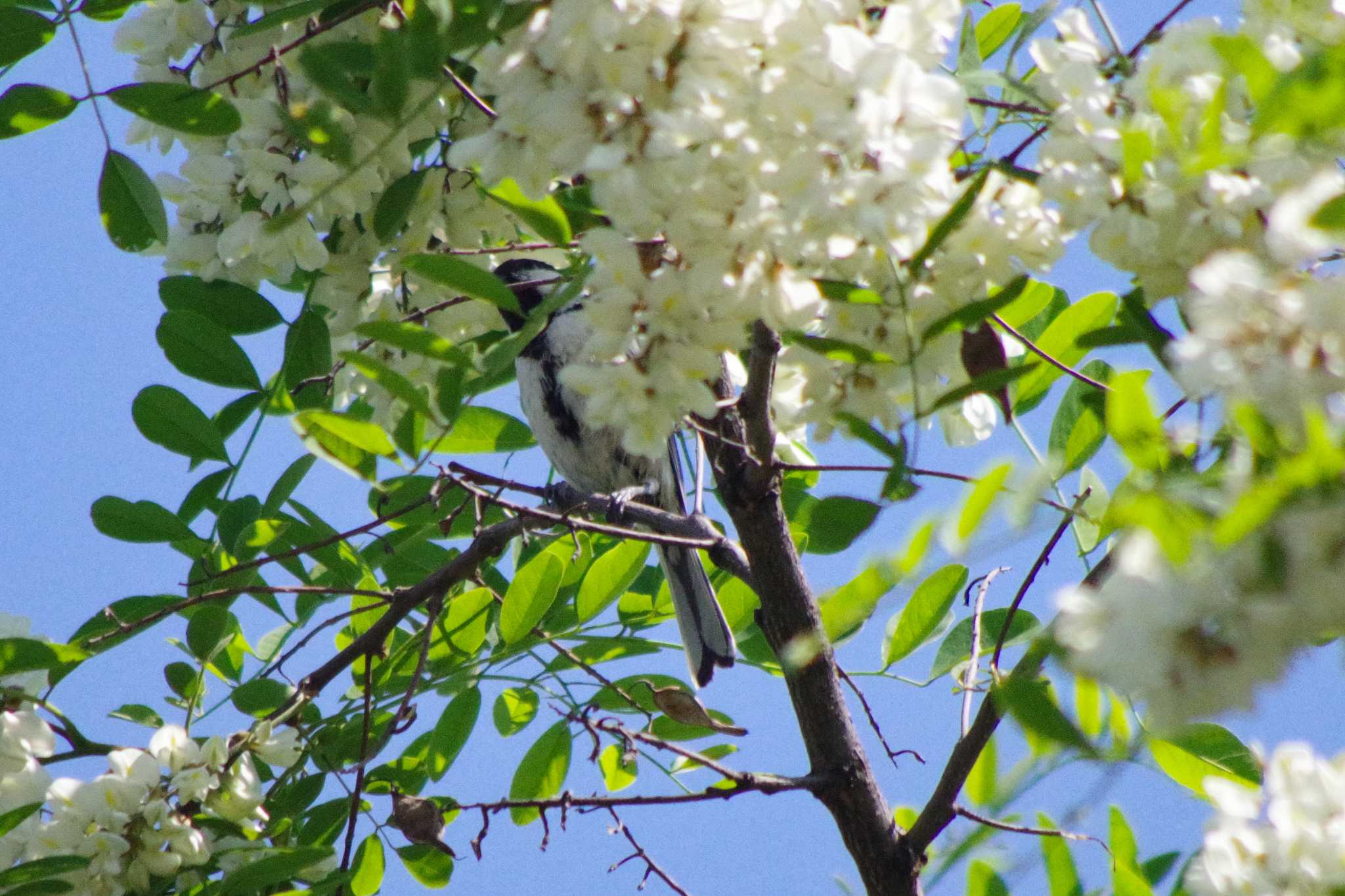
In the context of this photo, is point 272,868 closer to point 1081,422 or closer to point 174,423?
point 174,423

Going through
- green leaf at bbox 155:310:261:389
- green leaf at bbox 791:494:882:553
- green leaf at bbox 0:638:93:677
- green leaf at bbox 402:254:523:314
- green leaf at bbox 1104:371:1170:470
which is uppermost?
green leaf at bbox 155:310:261:389

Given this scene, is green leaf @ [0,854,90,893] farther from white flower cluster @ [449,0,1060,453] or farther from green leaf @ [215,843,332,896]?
white flower cluster @ [449,0,1060,453]

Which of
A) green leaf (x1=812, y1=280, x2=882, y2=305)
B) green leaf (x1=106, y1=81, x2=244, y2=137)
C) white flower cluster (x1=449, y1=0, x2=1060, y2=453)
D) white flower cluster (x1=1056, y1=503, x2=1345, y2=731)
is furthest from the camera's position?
green leaf (x1=106, y1=81, x2=244, y2=137)

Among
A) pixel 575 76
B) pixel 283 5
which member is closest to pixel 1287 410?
pixel 575 76

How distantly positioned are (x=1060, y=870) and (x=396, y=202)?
1.11 m

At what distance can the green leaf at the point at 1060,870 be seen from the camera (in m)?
1.52

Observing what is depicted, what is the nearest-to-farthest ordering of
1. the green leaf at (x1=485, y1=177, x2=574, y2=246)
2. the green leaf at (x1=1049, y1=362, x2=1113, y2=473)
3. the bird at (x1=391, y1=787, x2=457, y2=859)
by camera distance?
the green leaf at (x1=1049, y1=362, x2=1113, y2=473) < the green leaf at (x1=485, y1=177, x2=574, y2=246) < the bird at (x1=391, y1=787, x2=457, y2=859)

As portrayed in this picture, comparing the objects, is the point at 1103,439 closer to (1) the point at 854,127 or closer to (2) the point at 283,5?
(1) the point at 854,127

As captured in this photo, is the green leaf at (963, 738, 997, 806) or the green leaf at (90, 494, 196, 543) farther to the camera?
the green leaf at (90, 494, 196, 543)

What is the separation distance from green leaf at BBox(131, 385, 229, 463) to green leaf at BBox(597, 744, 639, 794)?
794mm

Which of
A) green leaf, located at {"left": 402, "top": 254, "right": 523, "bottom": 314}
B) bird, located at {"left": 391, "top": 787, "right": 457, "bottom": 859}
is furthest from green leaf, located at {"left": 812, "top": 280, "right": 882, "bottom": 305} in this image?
bird, located at {"left": 391, "top": 787, "right": 457, "bottom": 859}

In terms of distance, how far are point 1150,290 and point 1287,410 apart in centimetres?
32

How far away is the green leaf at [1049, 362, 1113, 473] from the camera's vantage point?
130cm

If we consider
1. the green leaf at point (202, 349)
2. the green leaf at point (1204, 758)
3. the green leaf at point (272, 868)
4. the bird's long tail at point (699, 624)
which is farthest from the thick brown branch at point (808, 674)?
the green leaf at point (202, 349)
